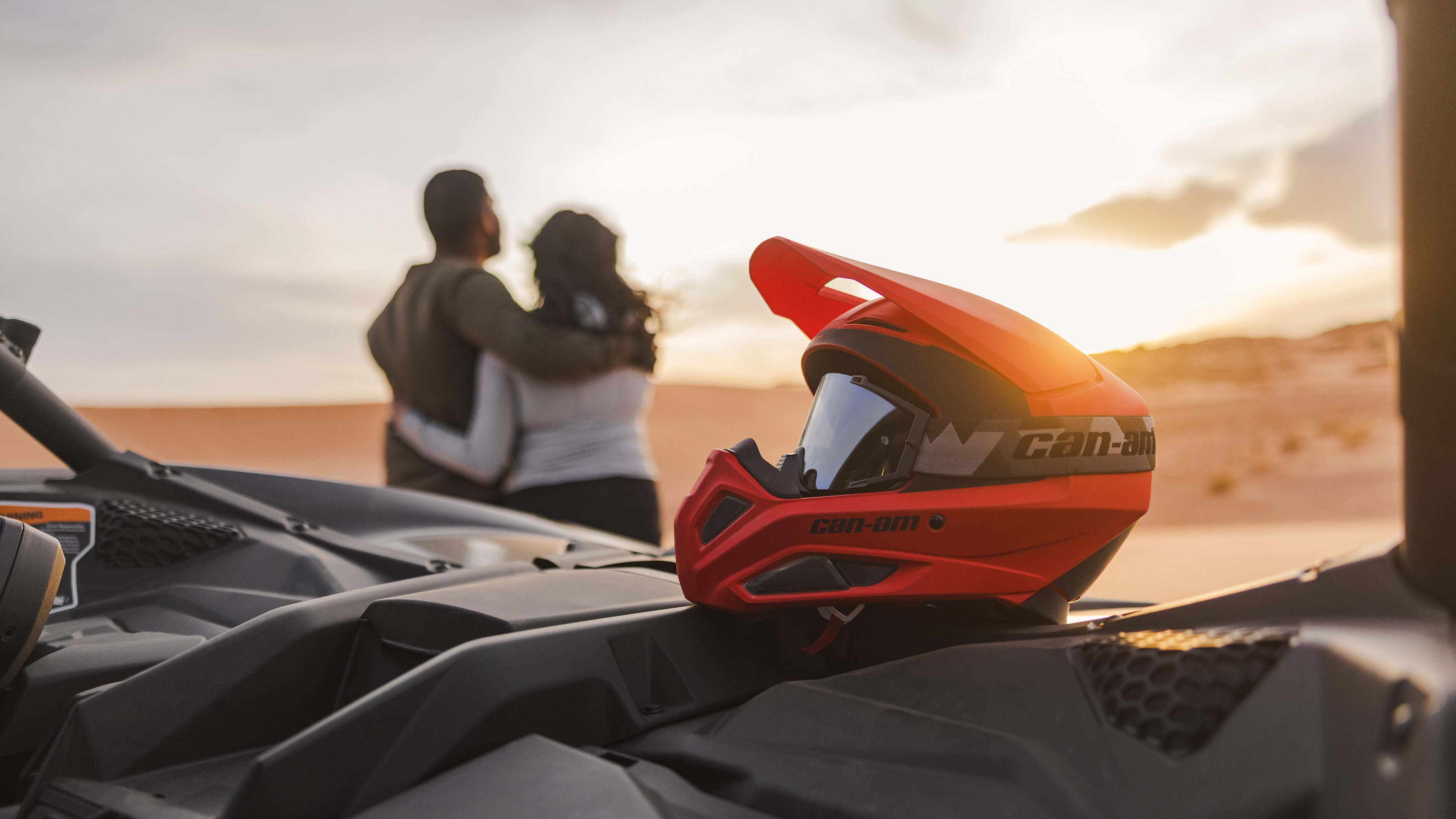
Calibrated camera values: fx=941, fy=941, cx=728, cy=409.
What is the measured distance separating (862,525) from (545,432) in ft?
8.50

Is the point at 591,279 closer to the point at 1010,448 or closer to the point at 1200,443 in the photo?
the point at 1010,448

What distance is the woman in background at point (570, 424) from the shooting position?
153 inches

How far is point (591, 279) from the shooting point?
4.06 meters

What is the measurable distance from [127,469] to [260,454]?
46.9 m

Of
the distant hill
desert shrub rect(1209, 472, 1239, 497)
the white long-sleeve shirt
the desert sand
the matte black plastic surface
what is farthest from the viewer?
the distant hill

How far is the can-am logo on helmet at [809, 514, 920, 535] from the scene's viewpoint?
152 cm

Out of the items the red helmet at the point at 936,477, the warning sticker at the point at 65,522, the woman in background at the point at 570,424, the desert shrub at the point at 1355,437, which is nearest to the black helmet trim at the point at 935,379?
the red helmet at the point at 936,477

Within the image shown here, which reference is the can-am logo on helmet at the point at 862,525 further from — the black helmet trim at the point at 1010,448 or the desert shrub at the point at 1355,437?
the desert shrub at the point at 1355,437

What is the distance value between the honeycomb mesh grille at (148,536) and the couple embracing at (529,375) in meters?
1.38

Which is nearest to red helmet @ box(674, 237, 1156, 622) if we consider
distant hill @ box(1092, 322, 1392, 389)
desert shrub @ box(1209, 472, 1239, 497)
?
desert shrub @ box(1209, 472, 1239, 497)

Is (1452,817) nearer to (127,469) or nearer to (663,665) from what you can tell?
(663,665)

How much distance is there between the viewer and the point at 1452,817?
82 cm

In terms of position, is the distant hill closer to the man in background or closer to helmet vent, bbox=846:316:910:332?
the man in background

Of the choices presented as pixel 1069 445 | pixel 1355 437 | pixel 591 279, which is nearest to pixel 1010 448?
pixel 1069 445
